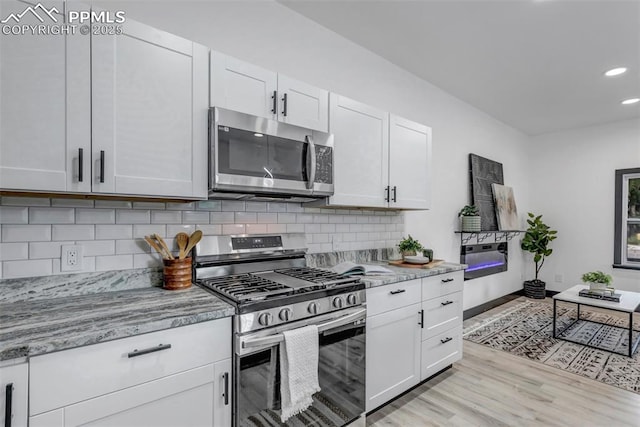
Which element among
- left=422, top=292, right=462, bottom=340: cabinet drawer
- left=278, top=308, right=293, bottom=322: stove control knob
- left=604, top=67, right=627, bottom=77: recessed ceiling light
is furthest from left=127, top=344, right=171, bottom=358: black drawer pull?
left=604, top=67, right=627, bottom=77: recessed ceiling light

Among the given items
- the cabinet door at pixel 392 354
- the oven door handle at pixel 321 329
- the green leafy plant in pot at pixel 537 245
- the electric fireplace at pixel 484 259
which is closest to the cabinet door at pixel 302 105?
the oven door handle at pixel 321 329

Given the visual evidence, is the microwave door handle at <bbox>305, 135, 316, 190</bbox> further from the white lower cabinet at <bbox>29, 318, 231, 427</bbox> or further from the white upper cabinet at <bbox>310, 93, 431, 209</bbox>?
the white lower cabinet at <bbox>29, 318, 231, 427</bbox>

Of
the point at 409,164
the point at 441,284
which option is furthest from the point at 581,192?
the point at 441,284

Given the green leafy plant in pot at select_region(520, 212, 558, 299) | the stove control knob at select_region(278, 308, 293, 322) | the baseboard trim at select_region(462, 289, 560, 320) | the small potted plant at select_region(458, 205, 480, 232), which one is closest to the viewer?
the stove control knob at select_region(278, 308, 293, 322)

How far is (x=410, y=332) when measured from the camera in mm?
2285

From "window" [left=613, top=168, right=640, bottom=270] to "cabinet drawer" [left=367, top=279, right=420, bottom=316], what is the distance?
4.66 m

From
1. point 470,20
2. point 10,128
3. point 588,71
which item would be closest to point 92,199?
point 10,128

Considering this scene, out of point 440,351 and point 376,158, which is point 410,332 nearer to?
point 440,351

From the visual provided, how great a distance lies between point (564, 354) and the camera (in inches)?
123

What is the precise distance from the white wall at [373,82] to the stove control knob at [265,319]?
5.56 feet

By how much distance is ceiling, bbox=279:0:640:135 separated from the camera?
7.66ft

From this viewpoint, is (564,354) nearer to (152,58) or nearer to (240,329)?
(240,329)

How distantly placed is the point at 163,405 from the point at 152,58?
4.92 feet

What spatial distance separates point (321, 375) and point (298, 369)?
0.66ft
